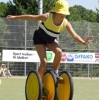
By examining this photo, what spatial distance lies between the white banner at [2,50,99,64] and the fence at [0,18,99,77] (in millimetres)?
575

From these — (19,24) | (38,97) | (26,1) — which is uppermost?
(26,1)

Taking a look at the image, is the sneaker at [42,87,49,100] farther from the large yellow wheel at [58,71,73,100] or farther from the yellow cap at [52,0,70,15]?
the yellow cap at [52,0,70,15]

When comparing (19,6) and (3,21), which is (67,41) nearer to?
(3,21)

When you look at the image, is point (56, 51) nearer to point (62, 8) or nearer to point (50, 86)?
point (50, 86)

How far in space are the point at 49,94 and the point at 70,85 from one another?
0.42 m

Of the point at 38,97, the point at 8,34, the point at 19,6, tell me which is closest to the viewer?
the point at 38,97

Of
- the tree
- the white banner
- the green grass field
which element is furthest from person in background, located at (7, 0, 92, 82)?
the tree

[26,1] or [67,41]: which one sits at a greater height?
[26,1]

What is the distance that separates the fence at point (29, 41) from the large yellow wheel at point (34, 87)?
20392 mm

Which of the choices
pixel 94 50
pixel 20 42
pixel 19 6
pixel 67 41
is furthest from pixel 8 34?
pixel 19 6

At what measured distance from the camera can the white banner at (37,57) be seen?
94.2 ft

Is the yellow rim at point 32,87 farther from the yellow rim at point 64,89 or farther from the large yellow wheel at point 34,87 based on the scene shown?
the yellow rim at point 64,89

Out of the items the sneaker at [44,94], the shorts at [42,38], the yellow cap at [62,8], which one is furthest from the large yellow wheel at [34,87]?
the yellow cap at [62,8]

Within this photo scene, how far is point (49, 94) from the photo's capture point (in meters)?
8.44
